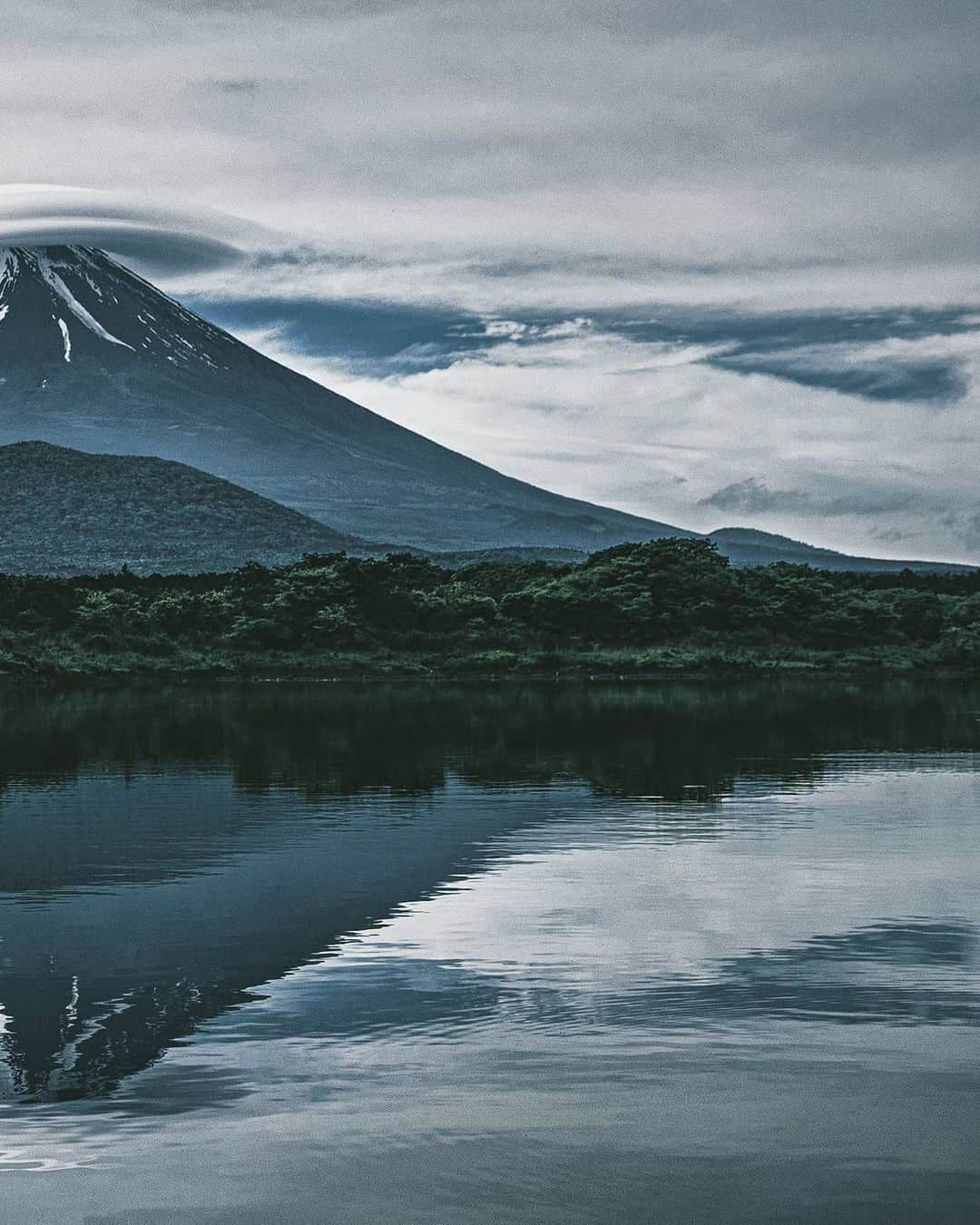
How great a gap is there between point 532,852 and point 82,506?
182 meters

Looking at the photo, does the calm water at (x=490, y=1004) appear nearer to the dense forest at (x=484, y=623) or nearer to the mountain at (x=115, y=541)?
the dense forest at (x=484, y=623)

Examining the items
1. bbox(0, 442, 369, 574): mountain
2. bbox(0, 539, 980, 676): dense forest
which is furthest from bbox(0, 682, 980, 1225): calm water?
bbox(0, 442, 369, 574): mountain

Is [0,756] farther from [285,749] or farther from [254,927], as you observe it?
[254,927]

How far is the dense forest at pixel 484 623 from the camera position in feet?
274

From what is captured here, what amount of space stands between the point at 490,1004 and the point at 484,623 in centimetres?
7520

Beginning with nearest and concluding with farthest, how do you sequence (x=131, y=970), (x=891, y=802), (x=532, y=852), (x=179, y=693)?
1. (x=131, y=970)
2. (x=532, y=852)
3. (x=891, y=802)
4. (x=179, y=693)

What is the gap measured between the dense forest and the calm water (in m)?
53.5

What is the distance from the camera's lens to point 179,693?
6694cm

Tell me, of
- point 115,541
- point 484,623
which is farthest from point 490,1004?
point 115,541

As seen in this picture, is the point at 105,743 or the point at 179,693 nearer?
the point at 105,743

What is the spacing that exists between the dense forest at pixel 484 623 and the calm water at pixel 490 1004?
53547mm

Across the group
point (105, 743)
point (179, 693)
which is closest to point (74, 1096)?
point (105, 743)

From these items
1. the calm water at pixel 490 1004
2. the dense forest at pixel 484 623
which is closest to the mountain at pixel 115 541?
the dense forest at pixel 484 623

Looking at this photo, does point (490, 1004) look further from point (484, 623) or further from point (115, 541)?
point (115, 541)
